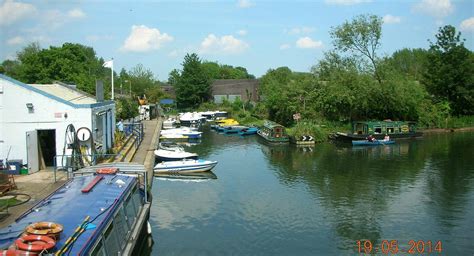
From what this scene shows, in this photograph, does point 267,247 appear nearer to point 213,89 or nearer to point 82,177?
point 82,177

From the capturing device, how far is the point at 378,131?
52656mm

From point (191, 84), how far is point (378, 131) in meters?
49.2

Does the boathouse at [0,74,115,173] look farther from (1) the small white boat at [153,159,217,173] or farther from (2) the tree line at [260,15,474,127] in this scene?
(2) the tree line at [260,15,474,127]

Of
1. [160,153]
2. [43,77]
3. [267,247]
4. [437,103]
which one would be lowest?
[267,247]

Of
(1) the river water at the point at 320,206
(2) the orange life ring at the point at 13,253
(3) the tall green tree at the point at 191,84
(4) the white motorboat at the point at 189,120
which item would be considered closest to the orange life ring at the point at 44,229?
(2) the orange life ring at the point at 13,253

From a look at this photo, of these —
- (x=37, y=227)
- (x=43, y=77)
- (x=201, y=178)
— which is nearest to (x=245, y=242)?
(x=37, y=227)

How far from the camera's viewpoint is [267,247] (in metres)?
17.8

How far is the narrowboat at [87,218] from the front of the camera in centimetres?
944

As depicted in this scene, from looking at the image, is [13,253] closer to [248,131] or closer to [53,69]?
[248,131]

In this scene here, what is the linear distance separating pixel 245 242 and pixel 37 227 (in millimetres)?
10052

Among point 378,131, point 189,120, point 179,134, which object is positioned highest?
point 189,120

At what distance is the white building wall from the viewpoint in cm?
2378

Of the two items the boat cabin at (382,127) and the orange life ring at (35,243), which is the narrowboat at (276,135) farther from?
the orange life ring at (35,243)

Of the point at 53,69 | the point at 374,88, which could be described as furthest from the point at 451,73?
the point at 53,69
